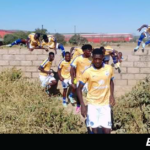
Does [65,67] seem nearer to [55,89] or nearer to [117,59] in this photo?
[55,89]

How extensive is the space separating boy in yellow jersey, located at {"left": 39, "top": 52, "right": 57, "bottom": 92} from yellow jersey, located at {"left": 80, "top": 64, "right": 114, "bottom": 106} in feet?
9.83

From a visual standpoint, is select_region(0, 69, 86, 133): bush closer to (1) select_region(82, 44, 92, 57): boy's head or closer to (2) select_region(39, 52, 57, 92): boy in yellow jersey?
(2) select_region(39, 52, 57, 92): boy in yellow jersey

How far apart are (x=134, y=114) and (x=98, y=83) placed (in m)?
1.61

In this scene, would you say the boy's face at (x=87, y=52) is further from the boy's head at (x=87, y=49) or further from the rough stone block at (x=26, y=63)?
the rough stone block at (x=26, y=63)

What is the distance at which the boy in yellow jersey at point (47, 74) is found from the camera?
697 cm

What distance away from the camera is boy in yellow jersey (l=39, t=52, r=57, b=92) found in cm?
697

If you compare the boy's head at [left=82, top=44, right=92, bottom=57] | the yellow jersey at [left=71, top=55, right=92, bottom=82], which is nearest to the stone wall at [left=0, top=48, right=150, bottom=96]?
the yellow jersey at [left=71, top=55, right=92, bottom=82]

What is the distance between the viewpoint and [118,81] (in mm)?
7195

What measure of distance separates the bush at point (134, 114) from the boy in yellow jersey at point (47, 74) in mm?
2080

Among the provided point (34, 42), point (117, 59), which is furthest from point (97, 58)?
point (34, 42)

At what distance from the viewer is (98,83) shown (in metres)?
4.02

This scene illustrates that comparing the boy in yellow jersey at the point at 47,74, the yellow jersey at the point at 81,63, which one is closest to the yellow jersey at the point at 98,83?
the yellow jersey at the point at 81,63
